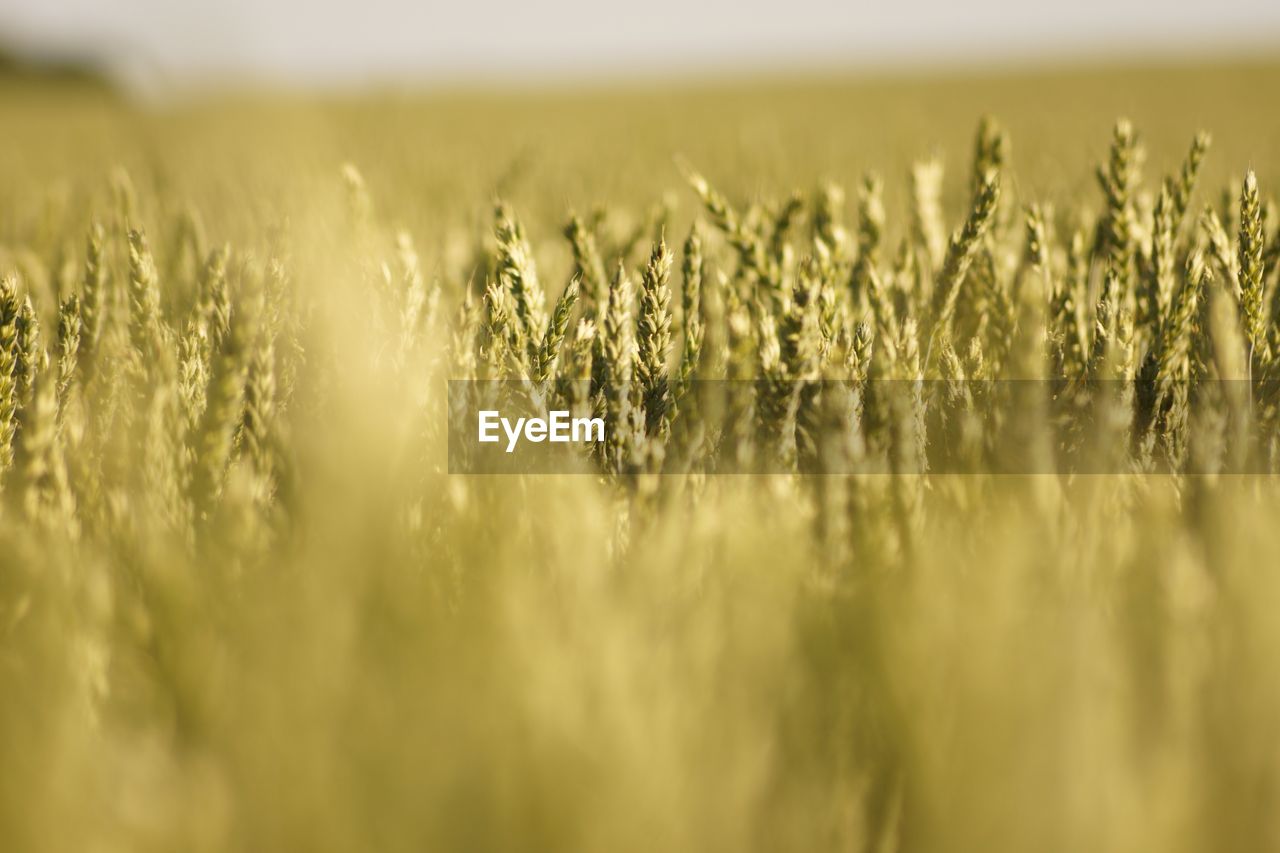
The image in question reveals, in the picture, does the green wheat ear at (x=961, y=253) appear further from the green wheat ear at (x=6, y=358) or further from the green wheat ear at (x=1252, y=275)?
the green wheat ear at (x=6, y=358)

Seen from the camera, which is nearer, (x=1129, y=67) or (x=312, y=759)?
(x=312, y=759)

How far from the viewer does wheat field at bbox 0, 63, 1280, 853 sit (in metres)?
0.38

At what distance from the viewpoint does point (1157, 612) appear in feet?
1.67

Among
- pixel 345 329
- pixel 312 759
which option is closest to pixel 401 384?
pixel 345 329

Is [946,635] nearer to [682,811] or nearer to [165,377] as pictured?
[682,811]

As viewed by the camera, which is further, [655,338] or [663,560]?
[655,338]

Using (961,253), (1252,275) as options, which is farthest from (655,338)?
(1252,275)

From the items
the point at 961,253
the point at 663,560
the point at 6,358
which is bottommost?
the point at 663,560

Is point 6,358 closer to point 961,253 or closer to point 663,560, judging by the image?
point 663,560

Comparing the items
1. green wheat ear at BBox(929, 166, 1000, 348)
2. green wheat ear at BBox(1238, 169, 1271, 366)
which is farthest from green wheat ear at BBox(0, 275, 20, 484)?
green wheat ear at BBox(1238, 169, 1271, 366)

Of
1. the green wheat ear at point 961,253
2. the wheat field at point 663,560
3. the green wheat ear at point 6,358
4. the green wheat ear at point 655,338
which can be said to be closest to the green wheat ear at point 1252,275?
the wheat field at point 663,560

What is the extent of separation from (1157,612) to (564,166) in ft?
8.80

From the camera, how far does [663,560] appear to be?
1.52 ft

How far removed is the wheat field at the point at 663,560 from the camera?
1.24 feet
